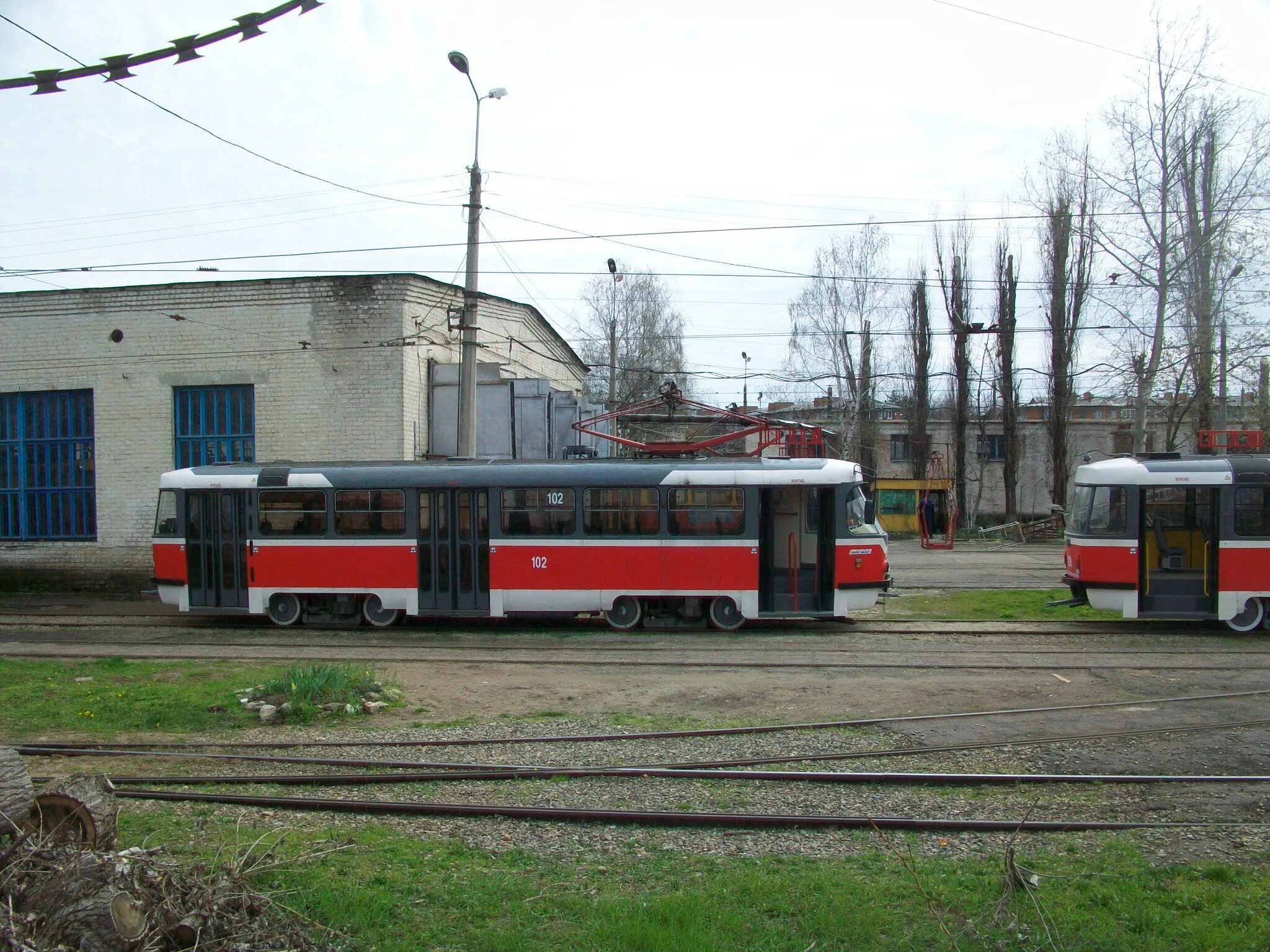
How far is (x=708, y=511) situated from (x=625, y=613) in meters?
2.26

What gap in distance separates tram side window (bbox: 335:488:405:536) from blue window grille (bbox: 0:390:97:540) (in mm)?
10385

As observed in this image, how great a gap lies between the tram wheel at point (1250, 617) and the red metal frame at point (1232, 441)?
300cm

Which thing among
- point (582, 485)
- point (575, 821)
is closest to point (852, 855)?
point (575, 821)

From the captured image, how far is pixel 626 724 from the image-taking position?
9391 mm

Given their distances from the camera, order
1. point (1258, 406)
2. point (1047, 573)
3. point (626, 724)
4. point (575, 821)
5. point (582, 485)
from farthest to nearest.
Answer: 1. point (1258, 406)
2. point (1047, 573)
3. point (582, 485)
4. point (626, 724)
5. point (575, 821)

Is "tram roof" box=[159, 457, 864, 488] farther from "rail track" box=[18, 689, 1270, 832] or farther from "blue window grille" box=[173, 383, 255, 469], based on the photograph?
"rail track" box=[18, 689, 1270, 832]

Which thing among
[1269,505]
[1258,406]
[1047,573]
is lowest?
[1047,573]

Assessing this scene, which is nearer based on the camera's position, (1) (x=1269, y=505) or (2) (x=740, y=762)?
(2) (x=740, y=762)

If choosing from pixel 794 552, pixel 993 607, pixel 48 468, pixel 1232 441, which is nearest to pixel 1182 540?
pixel 1232 441

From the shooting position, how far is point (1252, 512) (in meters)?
14.9

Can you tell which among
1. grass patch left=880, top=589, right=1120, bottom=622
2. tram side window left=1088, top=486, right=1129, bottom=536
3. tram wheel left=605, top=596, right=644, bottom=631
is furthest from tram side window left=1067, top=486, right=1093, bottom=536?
tram wheel left=605, top=596, right=644, bottom=631

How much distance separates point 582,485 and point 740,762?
27.5 ft

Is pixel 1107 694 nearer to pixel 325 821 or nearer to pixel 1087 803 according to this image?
pixel 1087 803

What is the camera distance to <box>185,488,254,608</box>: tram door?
55.3 feet
